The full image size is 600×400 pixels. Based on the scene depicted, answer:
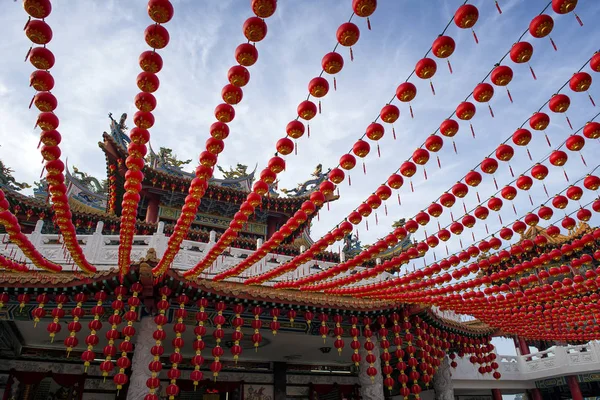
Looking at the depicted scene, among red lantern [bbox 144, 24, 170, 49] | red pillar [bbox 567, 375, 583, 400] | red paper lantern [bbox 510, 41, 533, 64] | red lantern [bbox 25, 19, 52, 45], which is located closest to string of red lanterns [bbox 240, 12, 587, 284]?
red paper lantern [bbox 510, 41, 533, 64]

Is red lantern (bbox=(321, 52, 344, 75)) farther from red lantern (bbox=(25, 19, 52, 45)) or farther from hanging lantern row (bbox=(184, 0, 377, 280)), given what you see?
red lantern (bbox=(25, 19, 52, 45))

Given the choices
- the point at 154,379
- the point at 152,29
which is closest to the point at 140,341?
the point at 154,379

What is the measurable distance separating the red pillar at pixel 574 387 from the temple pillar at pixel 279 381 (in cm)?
1062

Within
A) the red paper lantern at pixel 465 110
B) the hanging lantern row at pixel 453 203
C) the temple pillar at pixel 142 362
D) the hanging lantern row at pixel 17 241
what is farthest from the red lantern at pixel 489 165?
the hanging lantern row at pixel 17 241

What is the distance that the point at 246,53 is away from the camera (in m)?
3.78

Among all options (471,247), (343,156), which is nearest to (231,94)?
(343,156)

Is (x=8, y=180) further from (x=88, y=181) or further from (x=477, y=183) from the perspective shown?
(x=477, y=183)

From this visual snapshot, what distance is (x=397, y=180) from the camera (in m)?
6.22

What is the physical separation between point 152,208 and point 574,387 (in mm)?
16574

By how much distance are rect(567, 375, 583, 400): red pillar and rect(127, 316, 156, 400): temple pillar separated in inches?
582

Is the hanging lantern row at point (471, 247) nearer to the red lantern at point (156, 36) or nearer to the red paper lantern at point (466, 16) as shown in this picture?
the red paper lantern at point (466, 16)

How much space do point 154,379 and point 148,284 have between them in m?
1.60

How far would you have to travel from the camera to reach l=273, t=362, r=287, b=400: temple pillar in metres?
11.2

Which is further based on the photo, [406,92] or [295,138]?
[295,138]
